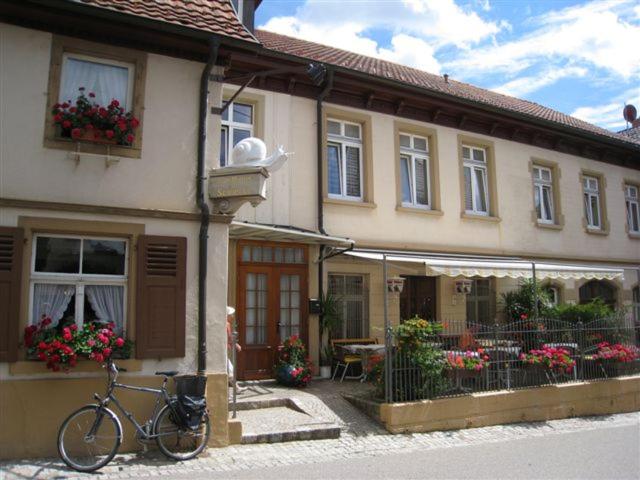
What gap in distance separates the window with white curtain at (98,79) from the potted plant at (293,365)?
4970 millimetres

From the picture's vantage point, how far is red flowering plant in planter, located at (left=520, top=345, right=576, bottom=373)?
32.1 ft

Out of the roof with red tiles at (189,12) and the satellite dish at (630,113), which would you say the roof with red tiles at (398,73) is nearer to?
the roof with red tiles at (189,12)

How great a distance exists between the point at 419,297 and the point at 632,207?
8950mm

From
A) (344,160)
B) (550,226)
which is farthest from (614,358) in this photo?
(344,160)

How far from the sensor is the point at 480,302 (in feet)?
44.9

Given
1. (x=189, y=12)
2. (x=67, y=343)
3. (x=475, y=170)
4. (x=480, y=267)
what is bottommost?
(x=67, y=343)

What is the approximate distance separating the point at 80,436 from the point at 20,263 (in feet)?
6.89

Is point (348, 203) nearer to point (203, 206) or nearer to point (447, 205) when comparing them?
point (447, 205)

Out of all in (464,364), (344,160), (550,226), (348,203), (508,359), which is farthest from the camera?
(550,226)

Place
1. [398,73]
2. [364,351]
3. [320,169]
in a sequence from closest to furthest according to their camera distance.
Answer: [364,351] < [320,169] < [398,73]

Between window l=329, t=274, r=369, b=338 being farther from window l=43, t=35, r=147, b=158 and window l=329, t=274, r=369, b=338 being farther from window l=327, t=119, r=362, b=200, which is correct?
window l=43, t=35, r=147, b=158

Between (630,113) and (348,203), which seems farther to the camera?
(630,113)

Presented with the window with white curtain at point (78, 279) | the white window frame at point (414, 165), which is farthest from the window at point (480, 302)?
the window with white curtain at point (78, 279)

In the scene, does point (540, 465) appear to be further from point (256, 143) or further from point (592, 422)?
point (256, 143)
